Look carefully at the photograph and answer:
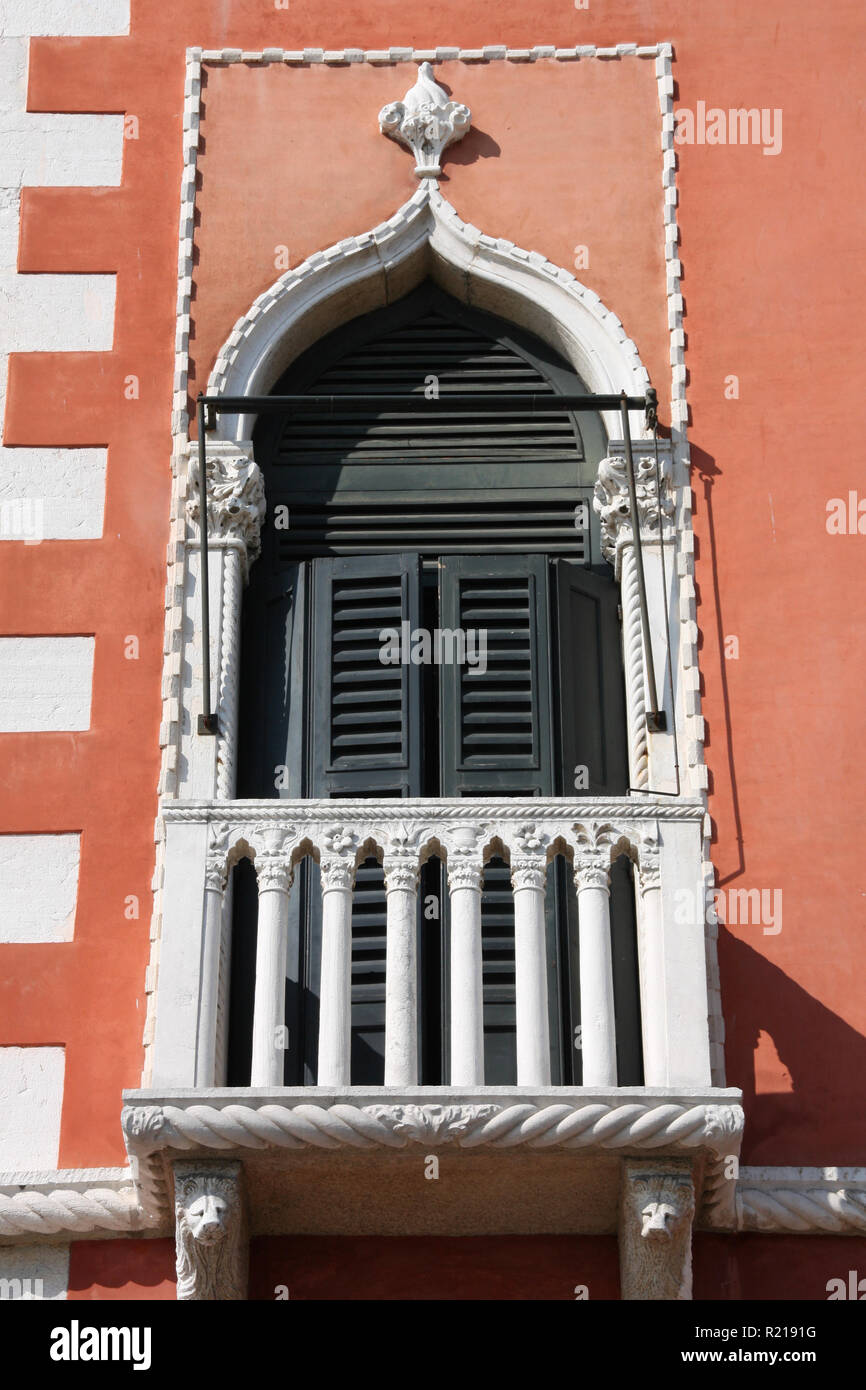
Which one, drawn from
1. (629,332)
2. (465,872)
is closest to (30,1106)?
(465,872)

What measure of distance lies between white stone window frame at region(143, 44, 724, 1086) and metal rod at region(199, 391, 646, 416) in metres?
0.22

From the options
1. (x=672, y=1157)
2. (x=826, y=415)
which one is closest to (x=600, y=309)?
(x=826, y=415)

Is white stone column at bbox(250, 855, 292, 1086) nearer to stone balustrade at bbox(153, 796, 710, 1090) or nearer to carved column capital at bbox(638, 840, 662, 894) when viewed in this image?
stone balustrade at bbox(153, 796, 710, 1090)

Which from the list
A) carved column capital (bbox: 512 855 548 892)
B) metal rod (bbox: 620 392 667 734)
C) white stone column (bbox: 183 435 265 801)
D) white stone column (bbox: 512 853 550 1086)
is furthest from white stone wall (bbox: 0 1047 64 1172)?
metal rod (bbox: 620 392 667 734)

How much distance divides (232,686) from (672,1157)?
115 inches

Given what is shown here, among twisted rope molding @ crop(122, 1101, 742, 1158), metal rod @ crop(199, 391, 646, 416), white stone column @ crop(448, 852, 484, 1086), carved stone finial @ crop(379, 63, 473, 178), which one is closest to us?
twisted rope molding @ crop(122, 1101, 742, 1158)

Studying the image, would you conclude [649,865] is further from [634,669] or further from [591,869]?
[634,669]

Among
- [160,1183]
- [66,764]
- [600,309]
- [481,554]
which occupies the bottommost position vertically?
[160,1183]

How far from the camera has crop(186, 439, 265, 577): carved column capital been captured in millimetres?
11016

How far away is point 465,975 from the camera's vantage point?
933 centimetres

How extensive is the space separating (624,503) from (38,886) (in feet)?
10.1

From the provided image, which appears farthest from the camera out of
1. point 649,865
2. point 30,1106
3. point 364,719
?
point 364,719

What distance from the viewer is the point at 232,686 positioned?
10.7 metres

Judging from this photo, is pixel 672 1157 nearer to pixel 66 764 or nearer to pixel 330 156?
pixel 66 764
